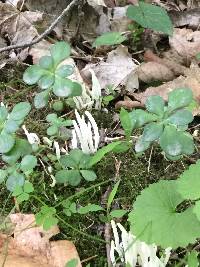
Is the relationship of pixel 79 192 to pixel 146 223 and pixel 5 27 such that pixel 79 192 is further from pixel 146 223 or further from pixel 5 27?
pixel 5 27

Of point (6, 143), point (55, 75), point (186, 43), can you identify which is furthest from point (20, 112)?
point (186, 43)

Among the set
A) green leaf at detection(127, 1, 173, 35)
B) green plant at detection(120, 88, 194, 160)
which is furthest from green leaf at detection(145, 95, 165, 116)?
green leaf at detection(127, 1, 173, 35)

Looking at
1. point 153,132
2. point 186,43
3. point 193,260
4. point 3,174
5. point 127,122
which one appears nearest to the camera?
point 193,260

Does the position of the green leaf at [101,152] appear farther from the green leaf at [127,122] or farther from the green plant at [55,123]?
the green plant at [55,123]

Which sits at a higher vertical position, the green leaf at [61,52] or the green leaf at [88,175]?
the green leaf at [61,52]

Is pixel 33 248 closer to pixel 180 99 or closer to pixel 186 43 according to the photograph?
pixel 180 99

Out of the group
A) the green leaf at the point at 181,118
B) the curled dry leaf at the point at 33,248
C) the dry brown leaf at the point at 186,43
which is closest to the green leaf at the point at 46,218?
the curled dry leaf at the point at 33,248

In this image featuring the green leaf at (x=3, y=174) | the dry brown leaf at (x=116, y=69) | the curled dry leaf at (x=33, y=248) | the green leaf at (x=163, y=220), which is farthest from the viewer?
the dry brown leaf at (x=116, y=69)
